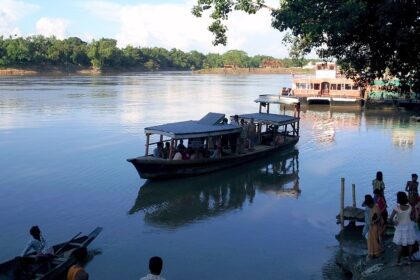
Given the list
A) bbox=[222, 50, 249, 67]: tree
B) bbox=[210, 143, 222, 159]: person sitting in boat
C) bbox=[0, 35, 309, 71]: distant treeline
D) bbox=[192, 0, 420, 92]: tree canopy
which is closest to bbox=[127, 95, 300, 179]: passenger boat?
bbox=[210, 143, 222, 159]: person sitting in boat

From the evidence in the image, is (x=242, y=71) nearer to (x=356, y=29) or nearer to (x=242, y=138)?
(x=242, y=138)

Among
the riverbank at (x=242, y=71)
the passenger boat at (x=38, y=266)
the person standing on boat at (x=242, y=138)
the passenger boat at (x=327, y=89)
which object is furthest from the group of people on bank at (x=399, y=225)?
the riverbank at (x=242, y=71)

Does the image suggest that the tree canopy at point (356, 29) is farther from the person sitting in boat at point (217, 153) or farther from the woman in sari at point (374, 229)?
→ the person sitting in boat at point (217, 153)

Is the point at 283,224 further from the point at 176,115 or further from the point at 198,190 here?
the point at 176,115

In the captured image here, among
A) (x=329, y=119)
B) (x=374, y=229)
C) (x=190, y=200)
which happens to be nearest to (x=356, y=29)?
(x=374, y=229)

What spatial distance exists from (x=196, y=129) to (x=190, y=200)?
348cm

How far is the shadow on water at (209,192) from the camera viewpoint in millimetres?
16531

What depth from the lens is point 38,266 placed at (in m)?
10.4

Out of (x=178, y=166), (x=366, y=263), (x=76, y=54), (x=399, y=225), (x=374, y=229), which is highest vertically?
(x=76, y=54)

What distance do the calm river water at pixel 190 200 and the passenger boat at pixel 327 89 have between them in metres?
16.5

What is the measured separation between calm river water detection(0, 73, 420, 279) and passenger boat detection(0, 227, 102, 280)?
936 mm

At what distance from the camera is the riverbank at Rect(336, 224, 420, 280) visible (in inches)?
356

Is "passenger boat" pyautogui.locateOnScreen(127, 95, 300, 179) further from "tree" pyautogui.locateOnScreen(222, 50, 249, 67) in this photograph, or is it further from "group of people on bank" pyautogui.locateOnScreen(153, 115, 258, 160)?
"tree" pyautogui.locateOnScreen(222, 50, 249, 67)

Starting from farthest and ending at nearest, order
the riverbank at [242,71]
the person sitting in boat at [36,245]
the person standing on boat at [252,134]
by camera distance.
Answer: the riverbank at [242,71], the person standing on boat at [252,134], the person sitting in boat at [36,245]
